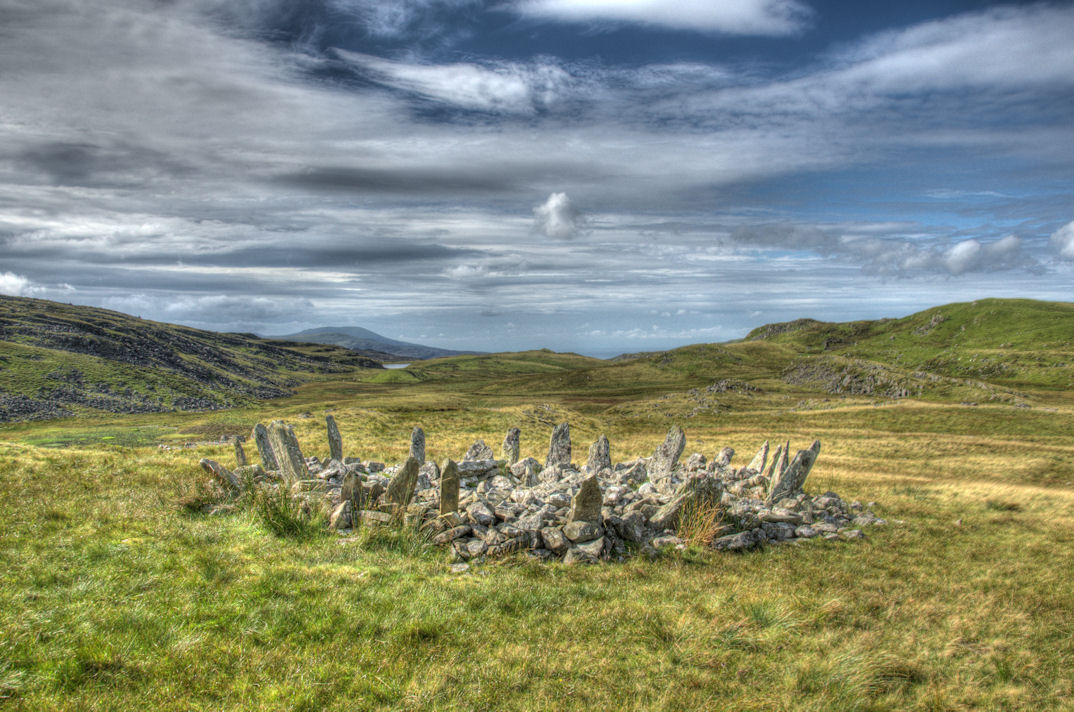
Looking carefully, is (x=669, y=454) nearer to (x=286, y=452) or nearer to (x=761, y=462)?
(x=761, y=462)

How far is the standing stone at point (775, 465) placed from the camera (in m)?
19.4

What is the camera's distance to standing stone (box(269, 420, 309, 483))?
16797mm

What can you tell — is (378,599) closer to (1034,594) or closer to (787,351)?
(1034,594)

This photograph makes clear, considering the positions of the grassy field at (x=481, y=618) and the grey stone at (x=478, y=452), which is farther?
the grey stone at (x=478, y=452)

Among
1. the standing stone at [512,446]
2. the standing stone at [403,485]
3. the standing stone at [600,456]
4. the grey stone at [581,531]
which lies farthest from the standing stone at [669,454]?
the standing stone at [403,485]

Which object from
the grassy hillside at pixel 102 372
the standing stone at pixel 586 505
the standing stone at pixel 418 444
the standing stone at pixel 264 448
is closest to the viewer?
the standing stone at pixel 586 505

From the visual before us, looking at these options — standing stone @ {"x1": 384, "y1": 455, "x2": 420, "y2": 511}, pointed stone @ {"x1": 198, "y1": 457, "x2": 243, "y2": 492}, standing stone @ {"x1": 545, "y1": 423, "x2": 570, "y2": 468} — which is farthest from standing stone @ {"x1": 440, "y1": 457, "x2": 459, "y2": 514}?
standing stone @ {"x1": 545, "y1": 423, "x2": 570, "y2": 468}

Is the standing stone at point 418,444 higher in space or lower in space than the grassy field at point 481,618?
higher

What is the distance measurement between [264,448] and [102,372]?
122340 millimetres

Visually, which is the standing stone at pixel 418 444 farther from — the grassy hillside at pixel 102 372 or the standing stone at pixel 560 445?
the grassy hillside at pixel 102 372

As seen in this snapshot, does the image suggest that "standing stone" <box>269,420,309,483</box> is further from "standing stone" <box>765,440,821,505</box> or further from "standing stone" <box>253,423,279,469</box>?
"standing stone" <box>765,440,821,505</box>

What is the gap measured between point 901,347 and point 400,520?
209 m

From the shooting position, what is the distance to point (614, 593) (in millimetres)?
10516

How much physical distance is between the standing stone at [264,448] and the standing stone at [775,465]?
17.9 meters
